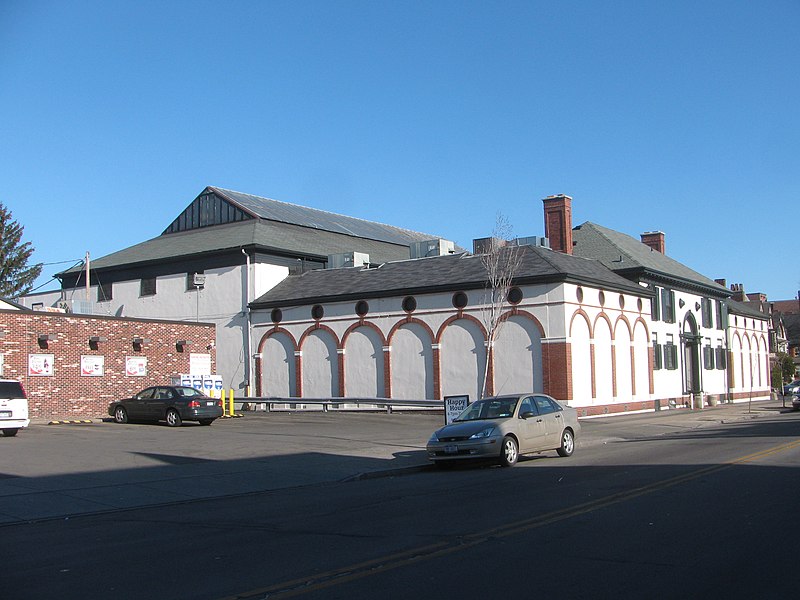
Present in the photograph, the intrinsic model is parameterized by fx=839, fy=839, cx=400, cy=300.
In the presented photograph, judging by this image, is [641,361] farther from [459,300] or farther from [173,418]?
[173,418]

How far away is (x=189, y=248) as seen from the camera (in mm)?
48750

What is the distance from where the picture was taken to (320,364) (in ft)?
140

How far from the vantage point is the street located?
23.4 feet

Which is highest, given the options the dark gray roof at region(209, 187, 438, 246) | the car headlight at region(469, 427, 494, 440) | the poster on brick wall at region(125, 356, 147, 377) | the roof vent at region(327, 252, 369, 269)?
the dark gray roof at region(209, 187, 438, 246)

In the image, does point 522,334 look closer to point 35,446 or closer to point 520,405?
point 520,405

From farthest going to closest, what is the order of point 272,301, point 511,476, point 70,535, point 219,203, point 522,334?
point 219,203, point 272,301, point 522,334, point 511,476, point 70,535

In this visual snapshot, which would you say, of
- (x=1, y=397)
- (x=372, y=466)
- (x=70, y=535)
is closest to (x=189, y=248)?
(x=1, y=397)

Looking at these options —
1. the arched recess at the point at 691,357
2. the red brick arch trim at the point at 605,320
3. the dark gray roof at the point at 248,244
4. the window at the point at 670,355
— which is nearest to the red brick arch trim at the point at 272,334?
the dark gray roof at the point at 248,244

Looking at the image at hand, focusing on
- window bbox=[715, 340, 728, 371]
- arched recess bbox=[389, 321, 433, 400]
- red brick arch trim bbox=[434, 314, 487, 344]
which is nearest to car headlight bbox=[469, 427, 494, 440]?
red brick arch trim bbox=[434, 314, 487, 344]

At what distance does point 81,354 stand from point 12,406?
34.9ft

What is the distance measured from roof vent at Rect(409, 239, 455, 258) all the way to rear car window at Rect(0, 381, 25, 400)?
25877mm

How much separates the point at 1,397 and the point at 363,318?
19.6 metres

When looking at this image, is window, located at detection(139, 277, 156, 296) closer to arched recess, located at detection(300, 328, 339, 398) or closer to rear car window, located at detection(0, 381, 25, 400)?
arched recess, located at detection(300, 328, 339, 398)

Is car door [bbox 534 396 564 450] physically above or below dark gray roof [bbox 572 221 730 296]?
below
